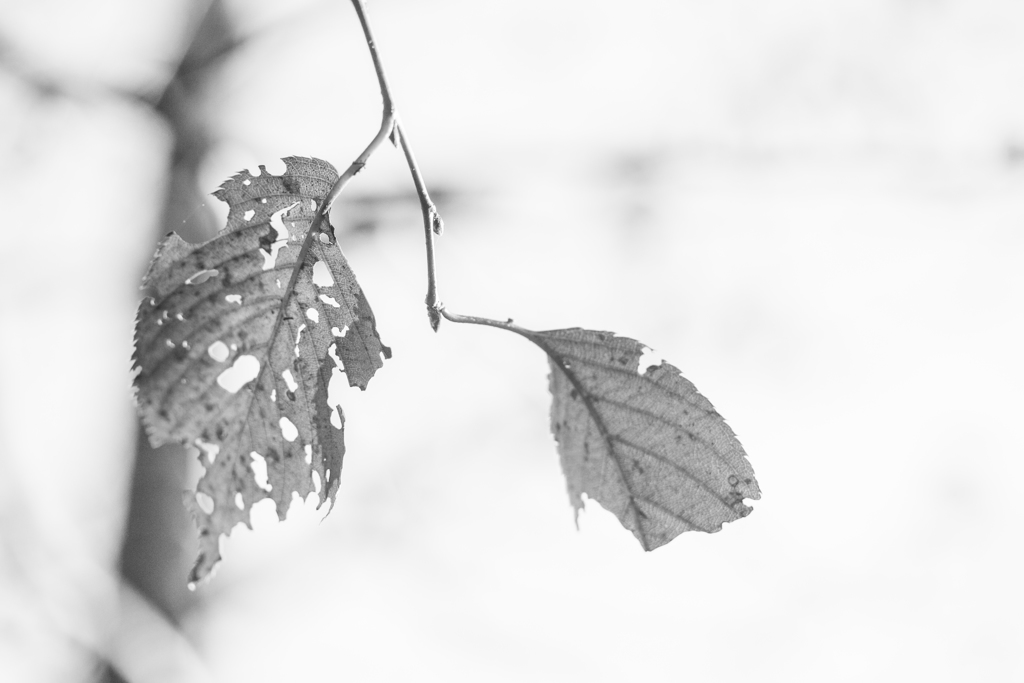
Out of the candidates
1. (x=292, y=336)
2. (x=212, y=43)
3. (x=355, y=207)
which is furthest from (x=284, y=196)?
(x=212, y=43)

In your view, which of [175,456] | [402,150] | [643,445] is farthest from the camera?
[175,456]

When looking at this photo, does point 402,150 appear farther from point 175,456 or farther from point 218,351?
point 175,456

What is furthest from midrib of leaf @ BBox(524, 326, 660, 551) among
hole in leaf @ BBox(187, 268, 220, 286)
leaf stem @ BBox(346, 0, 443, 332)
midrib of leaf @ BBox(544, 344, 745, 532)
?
hole in leaf @ BBox(187, 268, 220, 286)

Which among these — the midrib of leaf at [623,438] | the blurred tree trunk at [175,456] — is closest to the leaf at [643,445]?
the midrib of leaf at [623,438]

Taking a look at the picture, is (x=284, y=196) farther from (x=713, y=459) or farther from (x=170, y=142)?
(x=170, y=142)

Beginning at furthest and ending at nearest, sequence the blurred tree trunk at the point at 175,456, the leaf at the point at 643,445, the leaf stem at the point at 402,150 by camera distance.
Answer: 1. the blurred tree trunk at the point at 175,456
2. the leaf at the point at 643,445
3. the leaf stem at the point at 402,150

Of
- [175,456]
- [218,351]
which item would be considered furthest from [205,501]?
[175,456]

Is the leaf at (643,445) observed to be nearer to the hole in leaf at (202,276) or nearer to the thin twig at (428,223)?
the thin twig at (428,223)
